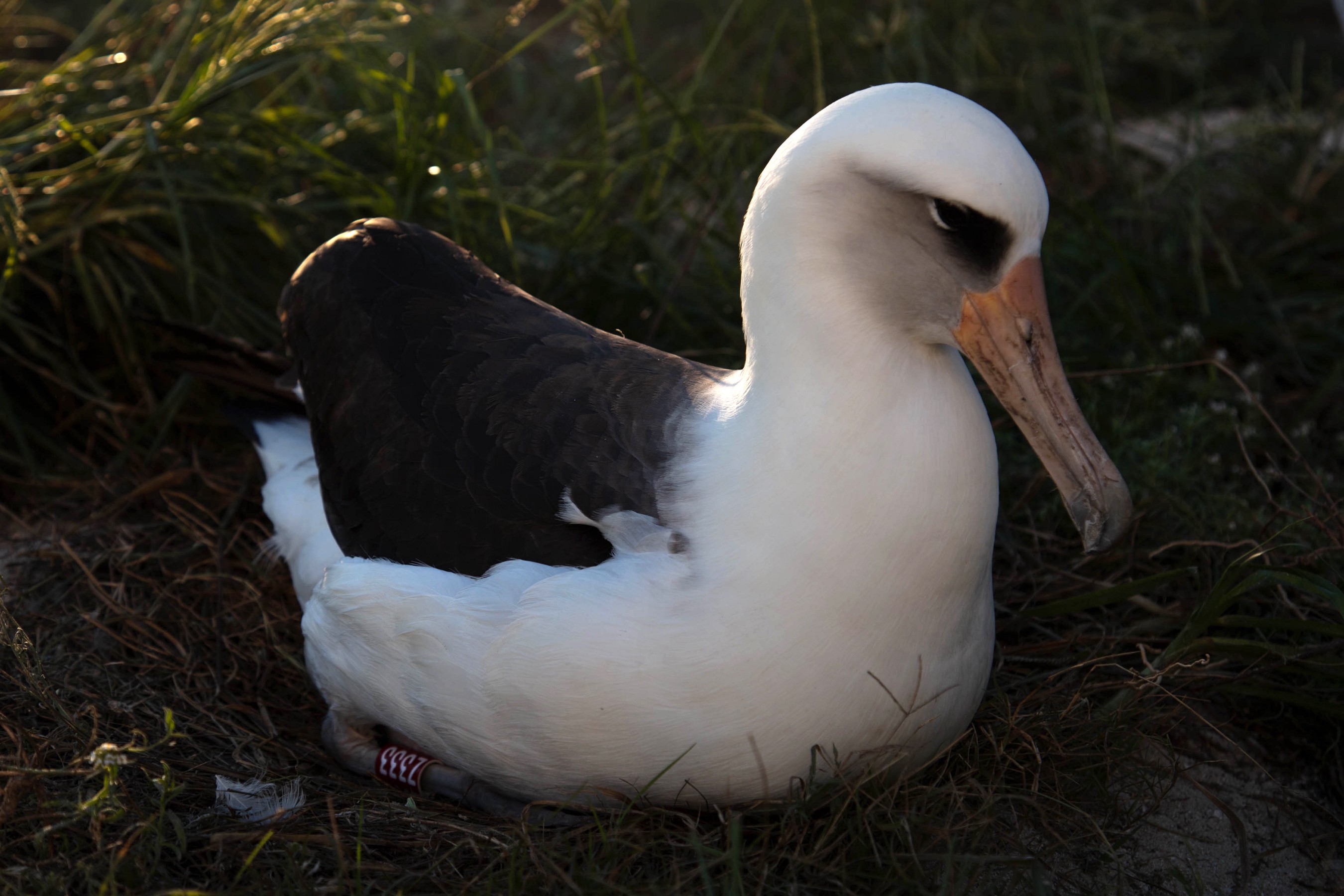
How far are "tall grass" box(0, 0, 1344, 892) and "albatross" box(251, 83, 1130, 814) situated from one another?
0.24m

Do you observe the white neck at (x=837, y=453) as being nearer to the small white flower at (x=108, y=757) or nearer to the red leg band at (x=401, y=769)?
the red leg band at (x=401, y=769)

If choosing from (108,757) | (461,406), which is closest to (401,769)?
(108,757)

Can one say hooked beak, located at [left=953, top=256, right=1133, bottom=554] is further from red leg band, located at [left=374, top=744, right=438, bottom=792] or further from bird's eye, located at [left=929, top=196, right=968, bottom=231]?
red leg band, located at [left=374, top=744, right=438, bottom=792]

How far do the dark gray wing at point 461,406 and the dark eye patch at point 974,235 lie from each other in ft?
2.36

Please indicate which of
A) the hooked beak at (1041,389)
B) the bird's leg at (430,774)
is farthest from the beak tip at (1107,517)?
the bird's leg at (430,774)

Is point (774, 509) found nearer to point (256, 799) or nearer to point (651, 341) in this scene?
point (256, 799)

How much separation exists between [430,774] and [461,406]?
1.00 m

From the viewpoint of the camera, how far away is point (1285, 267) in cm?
504

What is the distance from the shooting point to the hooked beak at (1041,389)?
7.95 feet

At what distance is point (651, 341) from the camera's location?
4574 mm

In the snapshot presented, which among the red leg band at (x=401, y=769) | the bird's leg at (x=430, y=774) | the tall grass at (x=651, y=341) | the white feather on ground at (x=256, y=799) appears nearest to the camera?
the tall grass at (x=651, y=341)

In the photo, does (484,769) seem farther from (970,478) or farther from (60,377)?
(60,377)

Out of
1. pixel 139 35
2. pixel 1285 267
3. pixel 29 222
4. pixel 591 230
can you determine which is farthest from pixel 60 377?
pixel 1285 267

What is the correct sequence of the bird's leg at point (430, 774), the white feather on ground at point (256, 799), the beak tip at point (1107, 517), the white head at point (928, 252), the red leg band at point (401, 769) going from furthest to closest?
1. the red leg band at point (401, 769)
2. the bird's leg at point (430, 774)
3. the white feather on ground at point (256, 799)
4. the beak tip at point (1107, 517)
5. the white head at point (928, 252)
